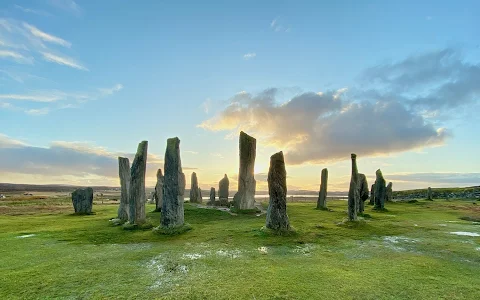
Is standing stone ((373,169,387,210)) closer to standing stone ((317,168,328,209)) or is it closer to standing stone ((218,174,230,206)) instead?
standing stone ((317,168,328,209))

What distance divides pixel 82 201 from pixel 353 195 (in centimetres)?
2509

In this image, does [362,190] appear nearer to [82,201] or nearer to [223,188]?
[223,188]

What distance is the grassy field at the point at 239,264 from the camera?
8641 millimetres

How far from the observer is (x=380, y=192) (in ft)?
106

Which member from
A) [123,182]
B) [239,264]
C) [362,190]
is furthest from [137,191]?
[362,190]

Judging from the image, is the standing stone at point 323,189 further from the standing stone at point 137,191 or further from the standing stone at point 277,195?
the standing stone at point 137,191

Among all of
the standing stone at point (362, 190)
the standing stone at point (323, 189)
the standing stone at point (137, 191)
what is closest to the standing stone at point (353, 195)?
the standing stone at point (362, 190)

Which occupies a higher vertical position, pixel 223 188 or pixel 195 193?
pixel 223 188

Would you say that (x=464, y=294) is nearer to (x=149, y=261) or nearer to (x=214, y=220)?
(x=149, y=261)

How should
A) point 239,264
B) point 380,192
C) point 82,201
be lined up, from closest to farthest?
point 239,264
point 82,201
point 380,192

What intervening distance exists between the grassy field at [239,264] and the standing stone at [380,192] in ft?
47.0

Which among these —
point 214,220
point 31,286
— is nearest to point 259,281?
point 31,286

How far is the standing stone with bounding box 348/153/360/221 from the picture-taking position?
1991 centimetres

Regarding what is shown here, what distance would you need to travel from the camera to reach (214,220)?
22406 millimetres
